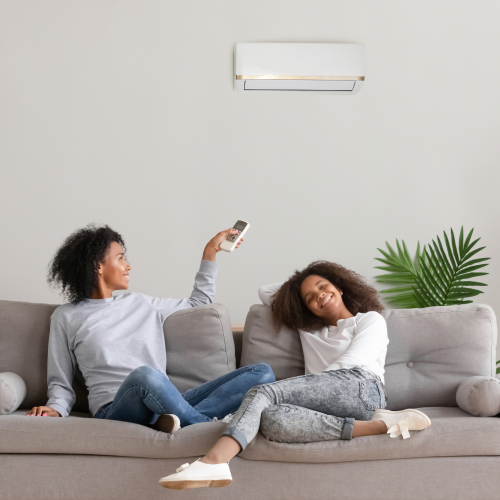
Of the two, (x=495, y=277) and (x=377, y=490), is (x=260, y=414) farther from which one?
(x=495, y=277)

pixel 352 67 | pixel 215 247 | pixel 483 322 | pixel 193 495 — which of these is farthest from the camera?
pixel 352 67

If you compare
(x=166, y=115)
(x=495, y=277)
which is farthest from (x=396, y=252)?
(x=166, y=115)

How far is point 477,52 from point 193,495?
2997 mm

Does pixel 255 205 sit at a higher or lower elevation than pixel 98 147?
lower

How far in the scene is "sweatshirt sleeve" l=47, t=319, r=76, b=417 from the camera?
6.81 feet

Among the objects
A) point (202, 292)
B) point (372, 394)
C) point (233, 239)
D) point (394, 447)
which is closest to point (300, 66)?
point (233, 239)

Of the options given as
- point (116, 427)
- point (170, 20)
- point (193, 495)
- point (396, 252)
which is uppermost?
point (170, 20)

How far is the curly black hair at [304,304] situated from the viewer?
2.36 metres

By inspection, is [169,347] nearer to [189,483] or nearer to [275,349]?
[275,349]

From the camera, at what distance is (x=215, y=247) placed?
256cm

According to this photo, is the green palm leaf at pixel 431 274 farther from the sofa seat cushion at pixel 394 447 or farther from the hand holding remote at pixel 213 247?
the sofa seat cushion at pixel 394 447

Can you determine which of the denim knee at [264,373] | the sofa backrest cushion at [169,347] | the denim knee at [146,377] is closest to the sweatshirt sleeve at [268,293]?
the sofa backrest cushion at [169,347]

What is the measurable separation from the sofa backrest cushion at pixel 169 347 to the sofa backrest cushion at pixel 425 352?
0.48 ft

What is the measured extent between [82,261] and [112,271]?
0.13 m
